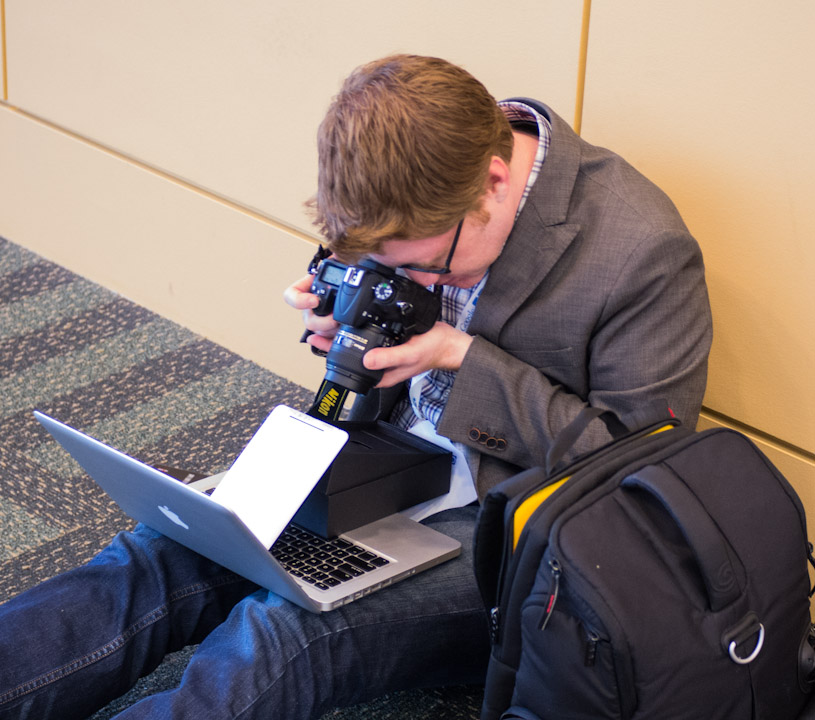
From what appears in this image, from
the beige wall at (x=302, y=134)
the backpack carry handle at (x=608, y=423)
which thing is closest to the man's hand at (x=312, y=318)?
the backpack carry handle at (x=608, y=423)

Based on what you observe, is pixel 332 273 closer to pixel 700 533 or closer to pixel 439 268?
pixel 439 268

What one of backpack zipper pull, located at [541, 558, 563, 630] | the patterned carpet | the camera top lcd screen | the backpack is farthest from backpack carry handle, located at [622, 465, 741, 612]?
the patterned carpet

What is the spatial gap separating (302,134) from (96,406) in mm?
699

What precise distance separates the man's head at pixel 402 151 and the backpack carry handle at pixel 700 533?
→ 0.37 metres

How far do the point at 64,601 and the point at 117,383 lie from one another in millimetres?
1027

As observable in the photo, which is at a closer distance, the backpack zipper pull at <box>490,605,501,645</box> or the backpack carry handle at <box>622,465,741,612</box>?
the backpack carry handle at <box>622,465,741,612</box>

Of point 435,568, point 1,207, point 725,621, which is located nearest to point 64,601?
point 435,568

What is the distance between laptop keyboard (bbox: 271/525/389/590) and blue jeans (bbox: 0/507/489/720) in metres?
0.04

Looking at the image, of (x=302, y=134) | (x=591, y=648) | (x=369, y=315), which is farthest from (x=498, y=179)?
(x=302, y=134)

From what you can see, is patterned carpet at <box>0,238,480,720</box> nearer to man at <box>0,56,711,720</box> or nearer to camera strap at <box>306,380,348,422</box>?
man at <box>0,56,711,720</box>

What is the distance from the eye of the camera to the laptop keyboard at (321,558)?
1.22m

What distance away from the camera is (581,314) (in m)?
1.26

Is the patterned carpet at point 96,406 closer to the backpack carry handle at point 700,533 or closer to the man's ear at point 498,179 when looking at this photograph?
the backpack carry handle at point 700,533

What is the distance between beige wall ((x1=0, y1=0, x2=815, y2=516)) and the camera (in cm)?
132
